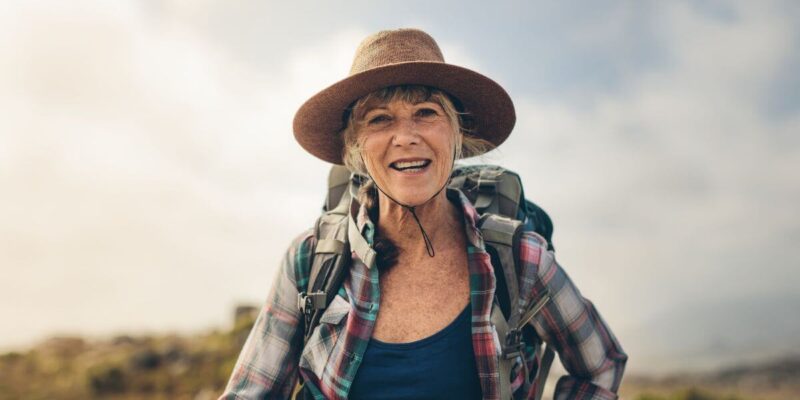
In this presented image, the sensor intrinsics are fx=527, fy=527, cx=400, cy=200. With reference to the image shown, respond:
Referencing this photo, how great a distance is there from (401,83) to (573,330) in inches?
60.6

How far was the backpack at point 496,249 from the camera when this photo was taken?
2562mm

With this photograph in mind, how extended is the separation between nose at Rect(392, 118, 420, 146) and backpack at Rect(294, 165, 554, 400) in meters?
0.56

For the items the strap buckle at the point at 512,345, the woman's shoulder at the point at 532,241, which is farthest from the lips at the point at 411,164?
the strap buckle at the point at 512,345

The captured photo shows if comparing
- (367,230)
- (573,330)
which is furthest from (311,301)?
(573,330)

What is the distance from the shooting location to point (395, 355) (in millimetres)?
2500

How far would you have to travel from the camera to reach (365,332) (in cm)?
255

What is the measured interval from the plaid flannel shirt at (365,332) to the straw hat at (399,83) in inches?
23.5

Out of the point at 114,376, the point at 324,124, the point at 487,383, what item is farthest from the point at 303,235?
the point at 114,376

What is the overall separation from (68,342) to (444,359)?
3934 centimetres

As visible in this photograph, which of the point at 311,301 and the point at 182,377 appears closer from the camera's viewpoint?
the point at 311,301

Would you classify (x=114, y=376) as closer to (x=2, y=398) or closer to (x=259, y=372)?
(x=2, y=398)

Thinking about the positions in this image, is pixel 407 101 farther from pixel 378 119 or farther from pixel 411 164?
pixel 411 164

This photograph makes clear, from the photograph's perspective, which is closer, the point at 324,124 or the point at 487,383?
the point at 487,383

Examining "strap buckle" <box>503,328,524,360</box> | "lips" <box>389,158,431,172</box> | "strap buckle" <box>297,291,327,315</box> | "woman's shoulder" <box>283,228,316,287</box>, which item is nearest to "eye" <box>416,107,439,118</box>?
"lips" <box>389,158,431,172</box>
